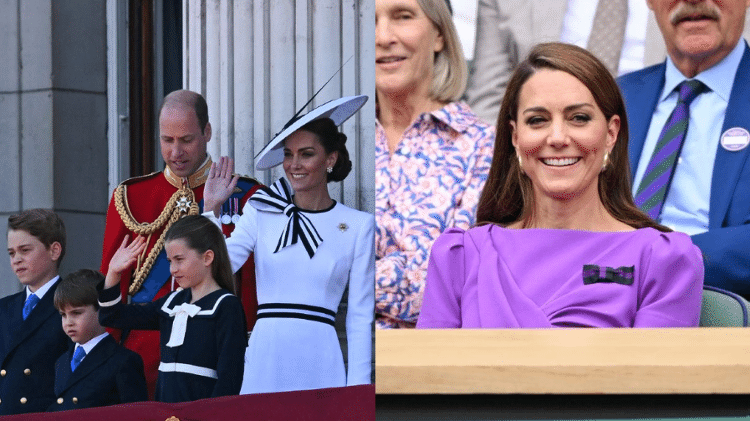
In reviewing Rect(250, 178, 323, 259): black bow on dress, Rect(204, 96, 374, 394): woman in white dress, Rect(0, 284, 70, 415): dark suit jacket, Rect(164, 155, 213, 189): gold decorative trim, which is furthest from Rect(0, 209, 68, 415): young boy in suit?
Rect(250, 178, 323, 259): black bow on dress

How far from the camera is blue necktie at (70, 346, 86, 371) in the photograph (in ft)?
9.21

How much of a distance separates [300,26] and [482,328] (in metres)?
1.01

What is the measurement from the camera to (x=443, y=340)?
2293 millimetres

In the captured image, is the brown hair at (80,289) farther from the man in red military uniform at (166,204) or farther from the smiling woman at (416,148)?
the smiling woman at (416,148)

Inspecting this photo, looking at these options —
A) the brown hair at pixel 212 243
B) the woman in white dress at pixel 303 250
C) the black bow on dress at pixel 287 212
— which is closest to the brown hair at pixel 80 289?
the brown hair at pixel 212 243

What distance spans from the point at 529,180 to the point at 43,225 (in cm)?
133

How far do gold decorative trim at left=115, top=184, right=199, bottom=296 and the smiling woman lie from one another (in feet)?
1.76

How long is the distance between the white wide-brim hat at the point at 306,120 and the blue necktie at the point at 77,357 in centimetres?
70

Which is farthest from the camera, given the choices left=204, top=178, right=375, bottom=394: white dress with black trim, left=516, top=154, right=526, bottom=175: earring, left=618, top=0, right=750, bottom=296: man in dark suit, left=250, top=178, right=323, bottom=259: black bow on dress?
left=250, top=178, right=323, bottom=259: black bow on dress

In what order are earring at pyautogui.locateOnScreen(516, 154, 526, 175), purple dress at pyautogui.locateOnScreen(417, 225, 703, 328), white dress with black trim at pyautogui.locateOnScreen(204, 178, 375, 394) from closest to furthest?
1. purple dress at pyautogui.locateOnScreen(417, 225, 703, 328)
2. earring at pyautogui.locateOnScreen(516, 154, 526, 175)
3. white dress with black trim at pyautogui.locateOnScreen(204, 178, 375, 394)

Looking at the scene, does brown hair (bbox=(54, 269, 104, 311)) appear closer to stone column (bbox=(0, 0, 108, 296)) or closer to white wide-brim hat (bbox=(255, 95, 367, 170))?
stone column (bbox=(0, 0, 108, 296))

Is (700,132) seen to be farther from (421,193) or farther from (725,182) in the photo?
(421,193)

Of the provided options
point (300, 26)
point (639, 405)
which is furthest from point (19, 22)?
point (639, 405)

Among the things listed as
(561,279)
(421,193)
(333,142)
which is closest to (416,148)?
(421,193)
